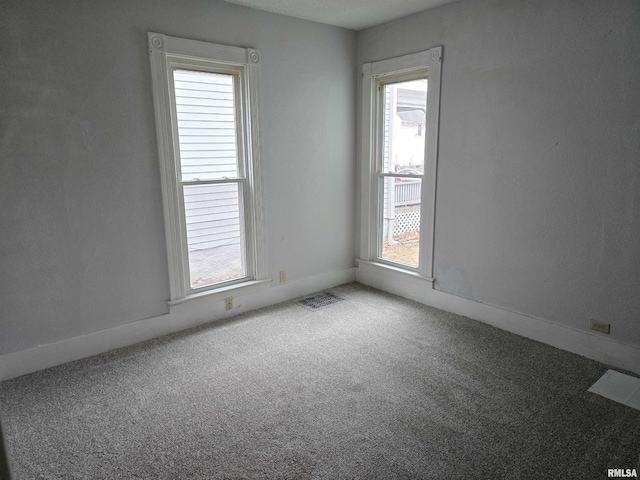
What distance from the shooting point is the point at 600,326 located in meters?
2.90

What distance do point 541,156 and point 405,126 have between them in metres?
1.36

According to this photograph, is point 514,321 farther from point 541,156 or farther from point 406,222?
point 406,222

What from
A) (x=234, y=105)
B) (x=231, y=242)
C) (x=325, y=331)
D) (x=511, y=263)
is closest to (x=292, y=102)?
(x=234, y=105)

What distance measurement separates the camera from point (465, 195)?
3.59 m

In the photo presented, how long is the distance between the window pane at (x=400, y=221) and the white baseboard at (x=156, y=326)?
66 cm

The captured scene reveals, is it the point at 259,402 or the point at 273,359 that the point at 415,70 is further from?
the point at 259,402

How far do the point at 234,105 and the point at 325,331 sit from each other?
6.64 feet

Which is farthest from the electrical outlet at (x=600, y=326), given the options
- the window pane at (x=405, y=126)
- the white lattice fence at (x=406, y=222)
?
the window pane at (x=405, y=126)

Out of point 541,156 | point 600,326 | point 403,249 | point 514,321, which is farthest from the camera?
point 403,249

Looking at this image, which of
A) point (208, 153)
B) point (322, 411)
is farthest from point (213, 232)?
point (322, 411)

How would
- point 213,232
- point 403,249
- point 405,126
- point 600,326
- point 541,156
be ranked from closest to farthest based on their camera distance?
point 600,326 → point 541,156 → point 213,232 → point 405,126 → point 403,249

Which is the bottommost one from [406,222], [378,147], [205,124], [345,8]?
[406,222]

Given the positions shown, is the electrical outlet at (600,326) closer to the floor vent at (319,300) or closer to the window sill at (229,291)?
the floor vent at (319,300)

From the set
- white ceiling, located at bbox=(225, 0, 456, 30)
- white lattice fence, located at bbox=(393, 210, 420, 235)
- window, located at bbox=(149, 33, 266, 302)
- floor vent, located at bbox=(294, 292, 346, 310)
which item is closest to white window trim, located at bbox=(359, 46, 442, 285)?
white lattice fence, located at bbox=(393, 210, 420, 235)
